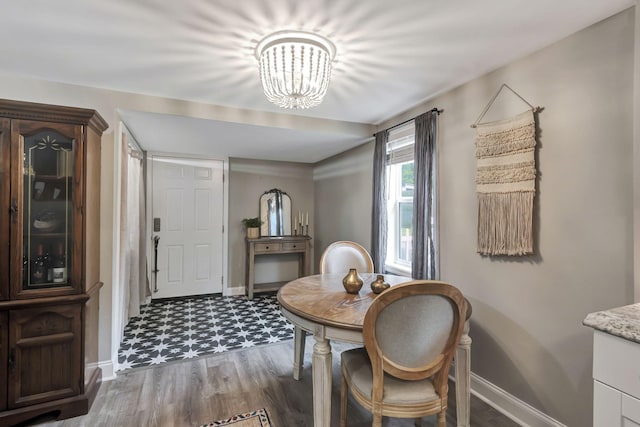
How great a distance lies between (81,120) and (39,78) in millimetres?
700

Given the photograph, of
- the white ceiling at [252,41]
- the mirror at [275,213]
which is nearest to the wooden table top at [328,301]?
the white ceiling at [252,41]

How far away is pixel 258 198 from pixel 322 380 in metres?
3.67

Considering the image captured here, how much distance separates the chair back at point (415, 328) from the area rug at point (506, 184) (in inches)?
30.7

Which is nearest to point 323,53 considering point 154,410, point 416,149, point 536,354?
point 416,149

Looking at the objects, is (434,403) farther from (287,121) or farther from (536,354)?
(287,121)

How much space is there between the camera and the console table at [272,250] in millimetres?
4465

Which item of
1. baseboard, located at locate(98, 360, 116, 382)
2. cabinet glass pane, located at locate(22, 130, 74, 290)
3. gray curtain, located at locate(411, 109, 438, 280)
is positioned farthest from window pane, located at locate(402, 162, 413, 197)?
baseboard, located at locate(98, 360, 116, 382)

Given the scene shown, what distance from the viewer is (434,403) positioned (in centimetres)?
146

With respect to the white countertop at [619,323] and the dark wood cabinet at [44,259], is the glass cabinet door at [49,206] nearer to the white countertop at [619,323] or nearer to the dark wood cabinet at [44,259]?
the dark wood cabinet at [44,259]

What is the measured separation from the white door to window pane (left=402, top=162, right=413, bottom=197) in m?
2.84

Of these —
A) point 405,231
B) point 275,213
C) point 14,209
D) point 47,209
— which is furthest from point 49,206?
point 275,213

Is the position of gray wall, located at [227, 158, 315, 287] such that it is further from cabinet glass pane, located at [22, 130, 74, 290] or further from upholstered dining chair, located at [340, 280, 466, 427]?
upholstered dining chair, located at [340, 280, 466, 427]

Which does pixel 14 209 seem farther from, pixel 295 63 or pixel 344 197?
pixel 344 197

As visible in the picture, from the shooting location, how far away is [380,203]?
10.5 ft
